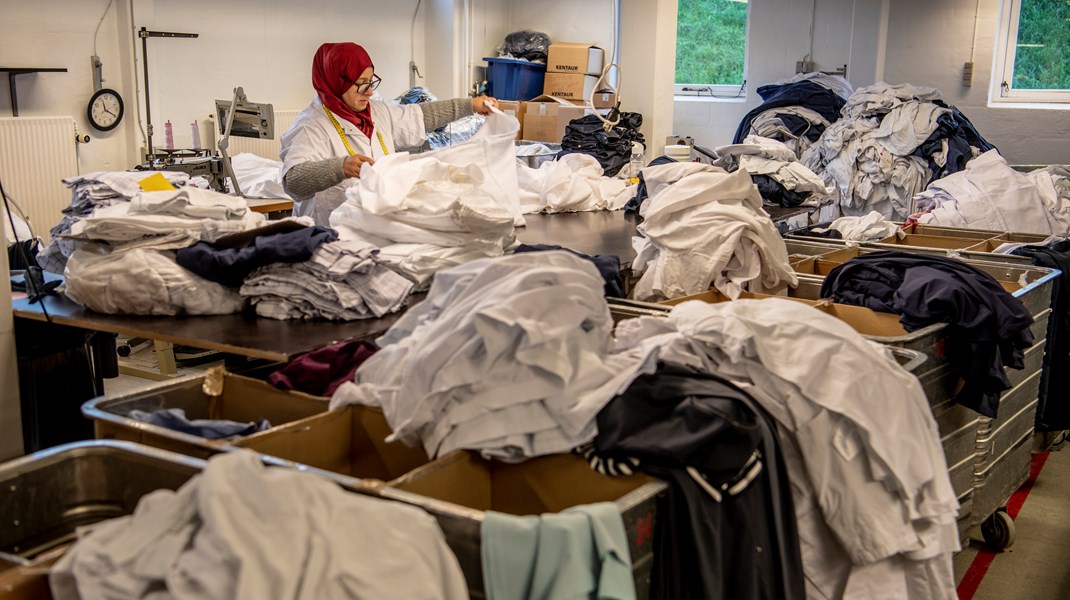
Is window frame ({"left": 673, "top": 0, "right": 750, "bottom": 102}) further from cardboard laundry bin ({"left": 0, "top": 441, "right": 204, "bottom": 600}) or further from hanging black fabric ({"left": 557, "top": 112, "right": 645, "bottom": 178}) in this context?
cardboard laundry bin ({"left": 0, "top": 441, "right": 204, "bottom": 600})

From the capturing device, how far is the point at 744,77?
30.7ft

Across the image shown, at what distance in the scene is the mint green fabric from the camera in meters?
1.33

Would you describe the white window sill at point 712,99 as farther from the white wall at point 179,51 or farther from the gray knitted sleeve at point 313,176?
the gray knitted sleeve at point 313,176

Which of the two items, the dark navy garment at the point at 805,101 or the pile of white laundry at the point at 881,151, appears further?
the dark navy garment at the point at 805,101

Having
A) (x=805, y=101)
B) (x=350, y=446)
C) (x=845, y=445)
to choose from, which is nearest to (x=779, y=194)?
(x=805, y=101)

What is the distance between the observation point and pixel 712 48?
971 cm

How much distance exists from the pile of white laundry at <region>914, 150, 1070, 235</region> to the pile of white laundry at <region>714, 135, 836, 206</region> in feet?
1.79

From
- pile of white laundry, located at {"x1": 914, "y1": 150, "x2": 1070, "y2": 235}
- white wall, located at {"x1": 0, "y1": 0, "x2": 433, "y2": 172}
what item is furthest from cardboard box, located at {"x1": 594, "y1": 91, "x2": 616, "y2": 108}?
pile of white laundry, located at {"x1": 914, "y1": 150, "x2": 1070, "y2": 235}

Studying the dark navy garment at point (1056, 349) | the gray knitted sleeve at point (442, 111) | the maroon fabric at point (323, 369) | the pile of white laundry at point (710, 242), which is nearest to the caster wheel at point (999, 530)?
the dark navy garment at point (1056, 349)

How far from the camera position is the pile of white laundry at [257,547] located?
3.41 ft

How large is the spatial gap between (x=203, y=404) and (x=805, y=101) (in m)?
6.52

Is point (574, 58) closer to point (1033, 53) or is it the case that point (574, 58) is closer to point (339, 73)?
point (1033, 53)

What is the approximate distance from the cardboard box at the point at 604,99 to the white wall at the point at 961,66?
2587 millimetres

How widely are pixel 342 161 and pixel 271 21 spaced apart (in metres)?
4.02
